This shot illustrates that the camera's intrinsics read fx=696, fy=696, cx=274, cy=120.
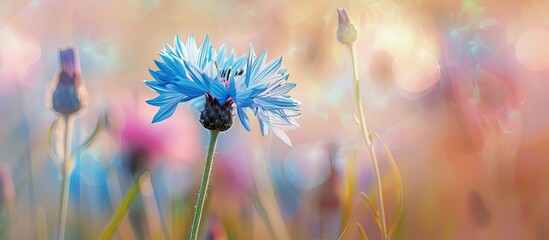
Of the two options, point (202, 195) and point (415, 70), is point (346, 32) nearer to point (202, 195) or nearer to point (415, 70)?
point (202, 195)

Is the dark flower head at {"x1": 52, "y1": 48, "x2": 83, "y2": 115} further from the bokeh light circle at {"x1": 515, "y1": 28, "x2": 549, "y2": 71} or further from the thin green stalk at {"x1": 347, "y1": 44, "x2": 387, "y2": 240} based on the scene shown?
the bokeh light circle at {"x1": 515, "y1": 28, "x2": 549, "y2": 71}

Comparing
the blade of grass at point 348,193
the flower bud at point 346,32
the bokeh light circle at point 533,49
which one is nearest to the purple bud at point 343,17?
the flower bud at point 346,32

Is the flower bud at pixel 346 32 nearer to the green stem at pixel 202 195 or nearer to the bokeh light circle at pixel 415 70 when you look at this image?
the green stem at pixel 202 195

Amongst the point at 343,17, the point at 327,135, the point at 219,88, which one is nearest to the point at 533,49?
the point at 327,135

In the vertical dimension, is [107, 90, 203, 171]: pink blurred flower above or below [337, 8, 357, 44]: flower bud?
below

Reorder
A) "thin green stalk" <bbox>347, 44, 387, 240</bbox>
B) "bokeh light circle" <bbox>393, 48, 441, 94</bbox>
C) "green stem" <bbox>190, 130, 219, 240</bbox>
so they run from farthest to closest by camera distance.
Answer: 1. "bokeh light circle" <bbox>393, 48, 441, 94</bbox>
2. "thin green stalk" <bbox>347, 44, 387, 240</bbox>
3. "green stem" <bbox>190, 130, 219, 240</bbox>

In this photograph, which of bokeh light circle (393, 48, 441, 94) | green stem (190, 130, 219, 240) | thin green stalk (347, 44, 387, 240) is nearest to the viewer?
green stem (190, 130, 219, 240)

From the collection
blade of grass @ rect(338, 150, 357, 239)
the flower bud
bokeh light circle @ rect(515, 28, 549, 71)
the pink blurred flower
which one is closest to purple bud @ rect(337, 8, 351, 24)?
the flower bud

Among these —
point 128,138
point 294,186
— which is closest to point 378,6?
point 294,186
